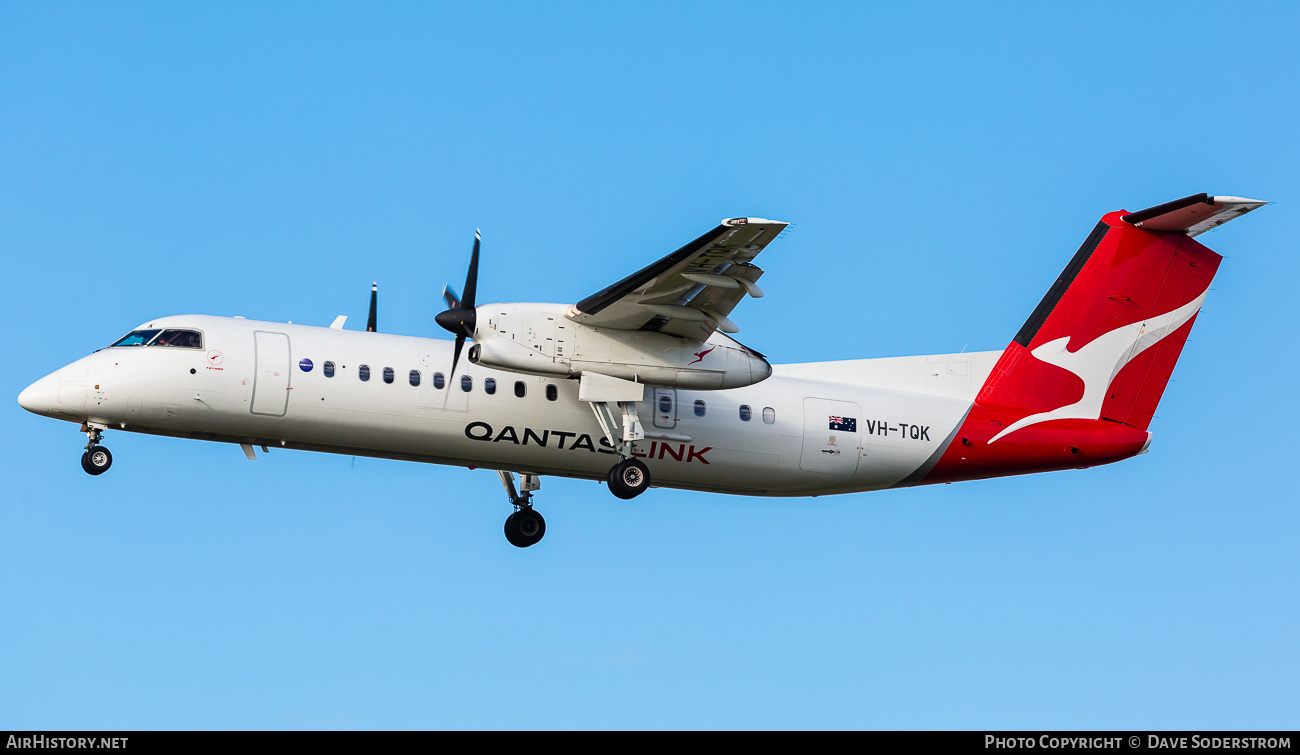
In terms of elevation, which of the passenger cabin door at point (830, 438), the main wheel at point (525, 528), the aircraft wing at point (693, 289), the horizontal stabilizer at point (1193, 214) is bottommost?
the main wheel at point (525, 528)

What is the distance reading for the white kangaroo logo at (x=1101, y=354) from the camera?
19.1 m

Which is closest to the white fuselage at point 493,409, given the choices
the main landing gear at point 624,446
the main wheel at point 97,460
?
the main landing gear at point 624,446

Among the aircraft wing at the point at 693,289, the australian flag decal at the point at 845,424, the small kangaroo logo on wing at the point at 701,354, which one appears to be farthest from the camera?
the australian flag decal at the point at 845,424

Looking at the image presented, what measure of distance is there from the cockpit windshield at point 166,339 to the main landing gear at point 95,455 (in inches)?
44.8

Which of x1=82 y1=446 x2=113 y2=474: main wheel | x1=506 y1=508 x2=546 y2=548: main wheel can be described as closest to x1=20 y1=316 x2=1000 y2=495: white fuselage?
x1=82 y1=446 x2=113 y2=474: main wheel

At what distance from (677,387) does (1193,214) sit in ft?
27.7

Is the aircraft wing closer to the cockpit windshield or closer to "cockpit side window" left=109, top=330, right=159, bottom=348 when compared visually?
the cockpit windshield

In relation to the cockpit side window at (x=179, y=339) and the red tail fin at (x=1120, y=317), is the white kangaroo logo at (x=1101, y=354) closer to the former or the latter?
the red tail fin at (x=1120, y=317)

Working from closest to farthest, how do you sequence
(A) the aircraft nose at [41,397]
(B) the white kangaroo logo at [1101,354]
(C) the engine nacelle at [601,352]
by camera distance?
(A) the aircraft nose at [41,397] → (C) the engine nacelle at [601,352] → (B) the white kangaroo logo at [1101,354]

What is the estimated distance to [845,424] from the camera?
18.2 meters

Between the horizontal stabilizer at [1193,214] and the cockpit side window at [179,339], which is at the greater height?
the horizontal stabilizer at [1193,214]

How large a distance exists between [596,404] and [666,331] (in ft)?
4.34
